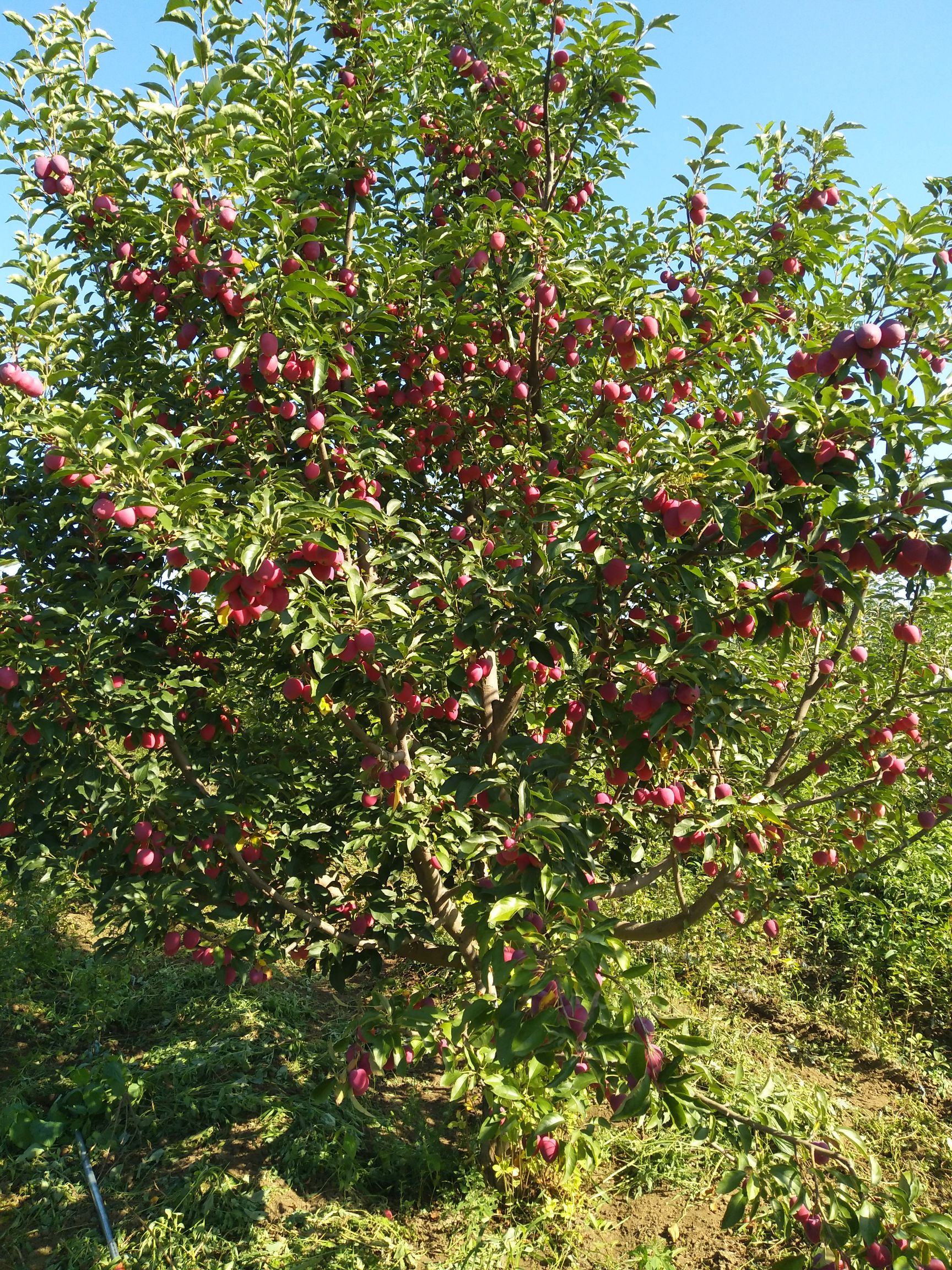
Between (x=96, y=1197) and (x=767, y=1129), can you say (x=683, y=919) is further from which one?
(x=96, y=1197)

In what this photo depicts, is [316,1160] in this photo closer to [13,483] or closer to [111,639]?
[111,639]

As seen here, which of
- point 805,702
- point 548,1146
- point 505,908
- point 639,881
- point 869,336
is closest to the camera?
point 505,908

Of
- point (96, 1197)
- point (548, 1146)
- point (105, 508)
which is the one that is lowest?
point (96, 1197)

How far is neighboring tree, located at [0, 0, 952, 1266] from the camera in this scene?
5.59 feet

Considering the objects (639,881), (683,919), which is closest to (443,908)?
(639,881)

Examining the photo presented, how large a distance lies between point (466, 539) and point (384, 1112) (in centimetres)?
249

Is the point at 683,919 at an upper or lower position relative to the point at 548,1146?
upper

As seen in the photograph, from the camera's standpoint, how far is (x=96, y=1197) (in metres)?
2.65

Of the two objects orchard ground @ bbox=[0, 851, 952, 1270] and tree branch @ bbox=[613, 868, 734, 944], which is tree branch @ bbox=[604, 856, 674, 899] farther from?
orchard ground @ bbox=[0, 851, 952, 1270]

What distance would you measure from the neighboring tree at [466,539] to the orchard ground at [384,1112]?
347mm

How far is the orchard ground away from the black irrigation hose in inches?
2.1

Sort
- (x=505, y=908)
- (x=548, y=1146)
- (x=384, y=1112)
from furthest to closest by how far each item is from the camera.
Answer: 1. (x=384, y=1112)
2. (x=548, y=1146)
3. (x=505, y=908)

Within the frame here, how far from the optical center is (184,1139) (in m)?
3.16

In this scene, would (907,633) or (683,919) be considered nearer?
(907,633)
